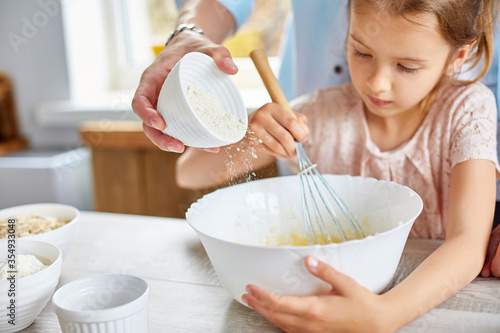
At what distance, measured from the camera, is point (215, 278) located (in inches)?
29.8

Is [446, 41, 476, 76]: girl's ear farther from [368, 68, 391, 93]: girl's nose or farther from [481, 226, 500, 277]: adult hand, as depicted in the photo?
[481, 226, 500, 277]: adult hand

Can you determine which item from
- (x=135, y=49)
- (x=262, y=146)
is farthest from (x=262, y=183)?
(x=135, y=49)

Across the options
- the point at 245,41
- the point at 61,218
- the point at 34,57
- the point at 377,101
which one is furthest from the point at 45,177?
the point at 377,101

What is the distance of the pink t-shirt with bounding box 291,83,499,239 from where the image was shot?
2.87 ft

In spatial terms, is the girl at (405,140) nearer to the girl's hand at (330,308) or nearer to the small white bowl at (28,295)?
the girl's hand at (330,308)

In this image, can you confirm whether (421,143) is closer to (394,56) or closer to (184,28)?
(394,56)

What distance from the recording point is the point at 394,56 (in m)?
0.79

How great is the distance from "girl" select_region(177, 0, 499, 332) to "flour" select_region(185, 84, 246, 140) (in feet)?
0.26

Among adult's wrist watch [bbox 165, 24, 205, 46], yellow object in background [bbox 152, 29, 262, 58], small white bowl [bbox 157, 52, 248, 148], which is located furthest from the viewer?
yellow object in background [bbox 152, 29, 262, 58]

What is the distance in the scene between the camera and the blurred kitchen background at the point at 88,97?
6.40 ft

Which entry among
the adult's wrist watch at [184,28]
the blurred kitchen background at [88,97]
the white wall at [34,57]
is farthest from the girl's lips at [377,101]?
the white wall at [34,57]

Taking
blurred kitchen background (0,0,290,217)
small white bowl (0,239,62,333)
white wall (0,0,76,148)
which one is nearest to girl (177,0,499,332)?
small white bowl (0,239,62,333)

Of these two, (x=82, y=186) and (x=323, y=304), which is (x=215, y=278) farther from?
(x=82, y=186)

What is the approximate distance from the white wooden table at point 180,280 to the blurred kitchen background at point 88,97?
2.84 ft
